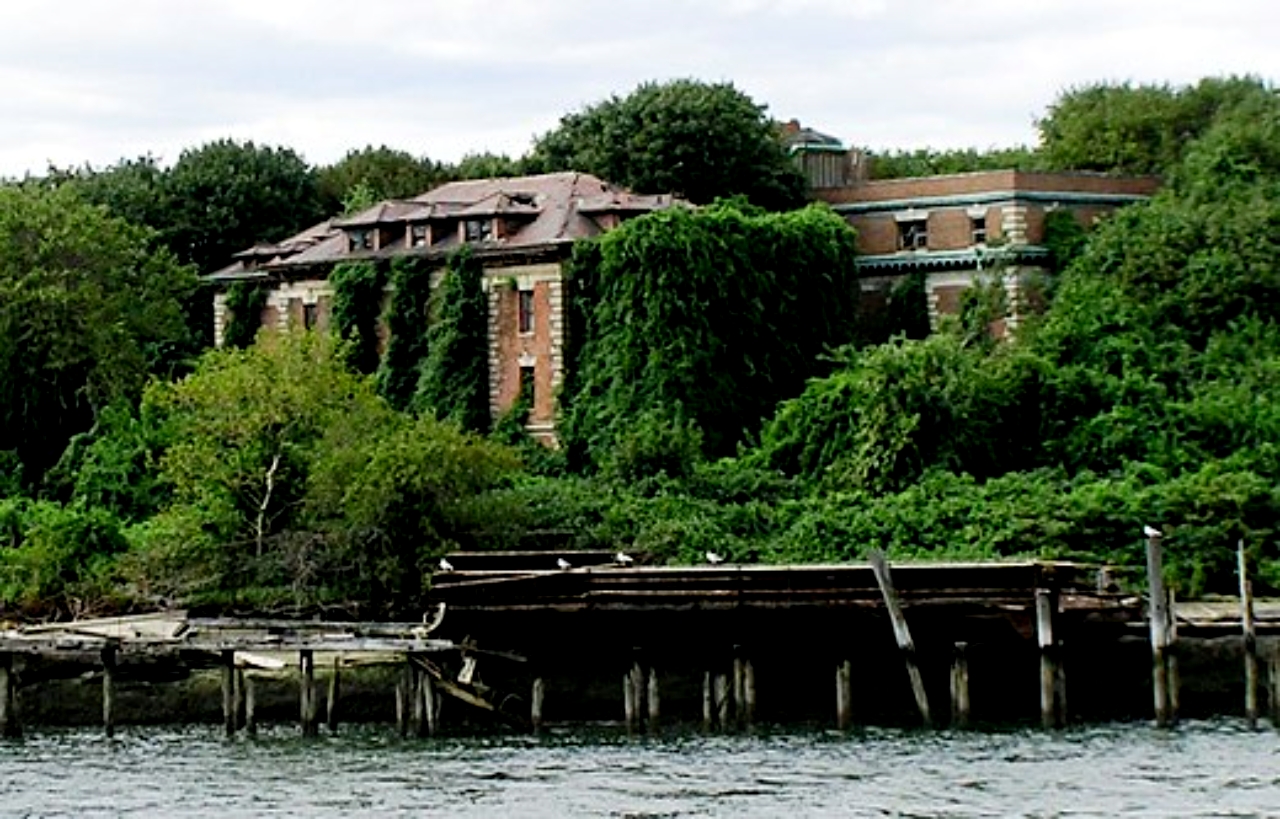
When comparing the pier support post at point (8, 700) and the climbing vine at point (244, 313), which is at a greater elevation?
the climbing vine at point (244, 313)

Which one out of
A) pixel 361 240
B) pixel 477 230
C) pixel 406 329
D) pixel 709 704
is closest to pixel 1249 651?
pixel 709 704

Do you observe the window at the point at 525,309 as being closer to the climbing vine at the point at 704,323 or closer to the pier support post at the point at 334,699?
the climbing vine at the point at 704,323

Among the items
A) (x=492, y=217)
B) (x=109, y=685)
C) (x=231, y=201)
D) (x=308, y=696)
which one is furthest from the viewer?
(x=231, y=201)

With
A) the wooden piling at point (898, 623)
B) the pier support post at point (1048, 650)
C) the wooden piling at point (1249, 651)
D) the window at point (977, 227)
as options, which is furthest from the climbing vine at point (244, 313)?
the wooden piling at point (1249, 651)

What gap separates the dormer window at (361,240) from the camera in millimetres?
93375

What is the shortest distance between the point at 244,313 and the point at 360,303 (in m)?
6.37

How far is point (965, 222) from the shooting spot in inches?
3622

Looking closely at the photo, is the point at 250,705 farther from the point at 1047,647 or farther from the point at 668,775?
the point at 1047,647

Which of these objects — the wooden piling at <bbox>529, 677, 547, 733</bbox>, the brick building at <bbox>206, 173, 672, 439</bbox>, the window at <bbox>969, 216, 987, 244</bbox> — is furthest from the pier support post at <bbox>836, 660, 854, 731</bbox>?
the window at <bbox>969, 216, 987, 244</bbox>

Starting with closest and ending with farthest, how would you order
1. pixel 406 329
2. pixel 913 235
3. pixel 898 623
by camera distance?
1. pixel 898 623
2. pixel 406 329
3. pixel 913 235

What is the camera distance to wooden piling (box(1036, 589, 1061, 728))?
175ft

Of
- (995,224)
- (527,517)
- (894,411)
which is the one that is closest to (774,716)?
(527,517)

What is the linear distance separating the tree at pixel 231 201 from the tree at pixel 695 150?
15854 millimetres

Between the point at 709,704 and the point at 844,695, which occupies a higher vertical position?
the point at 844,695
